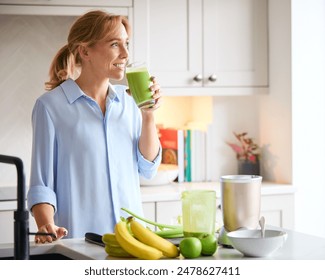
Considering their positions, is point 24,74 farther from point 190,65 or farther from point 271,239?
point 271,239

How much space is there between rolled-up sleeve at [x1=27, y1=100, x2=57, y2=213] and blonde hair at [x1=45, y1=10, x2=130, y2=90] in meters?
0.23

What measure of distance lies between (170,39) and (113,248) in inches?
80.7

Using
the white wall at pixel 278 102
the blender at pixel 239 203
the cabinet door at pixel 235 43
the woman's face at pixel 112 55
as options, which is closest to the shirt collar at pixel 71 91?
the woman's face at pixel 112 55

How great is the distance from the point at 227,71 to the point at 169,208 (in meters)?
0.85

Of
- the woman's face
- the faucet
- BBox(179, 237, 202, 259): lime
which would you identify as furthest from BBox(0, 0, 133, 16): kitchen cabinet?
the faucet

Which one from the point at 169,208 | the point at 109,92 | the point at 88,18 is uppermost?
the point at 88,18

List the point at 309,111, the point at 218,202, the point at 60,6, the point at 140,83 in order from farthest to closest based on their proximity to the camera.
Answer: the point at 309,111, the point at 218,202, the point at 60,6, the point at 140,83

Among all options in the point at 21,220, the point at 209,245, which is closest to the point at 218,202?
the point at 209,245

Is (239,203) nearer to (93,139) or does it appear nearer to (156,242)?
(156,242)

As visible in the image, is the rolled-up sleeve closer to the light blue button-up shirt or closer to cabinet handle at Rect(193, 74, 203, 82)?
the light blue button-up shirt

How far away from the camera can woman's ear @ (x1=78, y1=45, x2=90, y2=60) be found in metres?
2.88

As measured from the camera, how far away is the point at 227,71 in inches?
164

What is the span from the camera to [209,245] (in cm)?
216
